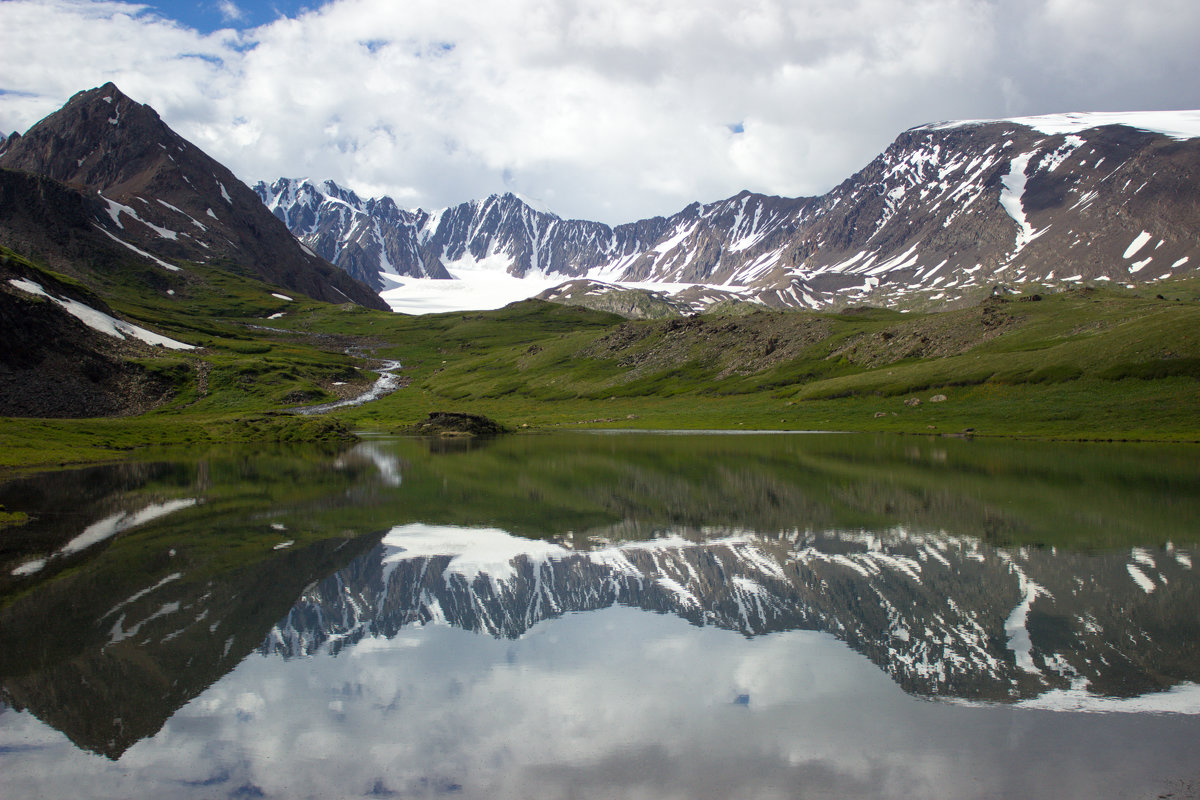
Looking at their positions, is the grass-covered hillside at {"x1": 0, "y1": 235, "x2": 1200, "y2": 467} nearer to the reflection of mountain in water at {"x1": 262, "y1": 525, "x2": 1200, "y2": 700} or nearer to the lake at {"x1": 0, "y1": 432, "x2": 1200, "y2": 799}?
the lake at {"x1": 0, "y1": 432, "x2": 1200, "y2": 799}

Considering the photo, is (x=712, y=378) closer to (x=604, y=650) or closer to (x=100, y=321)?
(x=100, y=321)

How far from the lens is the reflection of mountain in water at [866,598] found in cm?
1347

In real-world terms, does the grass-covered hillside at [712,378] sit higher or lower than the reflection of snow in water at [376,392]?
higher

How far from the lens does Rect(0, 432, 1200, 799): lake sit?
995 cm

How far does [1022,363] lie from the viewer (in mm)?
90000

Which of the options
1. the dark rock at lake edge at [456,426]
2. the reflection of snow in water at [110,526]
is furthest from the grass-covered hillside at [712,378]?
the reflection of snow in water at [110,526]

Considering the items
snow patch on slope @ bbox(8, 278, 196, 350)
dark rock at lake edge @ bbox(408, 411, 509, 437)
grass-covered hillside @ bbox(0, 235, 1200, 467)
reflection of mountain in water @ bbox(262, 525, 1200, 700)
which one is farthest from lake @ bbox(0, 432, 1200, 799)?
snow patch on slope @ bbox(8, 278, 196, 350)

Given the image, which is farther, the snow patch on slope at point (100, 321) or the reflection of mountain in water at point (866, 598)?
the snow patch on slope at point (100, 321)

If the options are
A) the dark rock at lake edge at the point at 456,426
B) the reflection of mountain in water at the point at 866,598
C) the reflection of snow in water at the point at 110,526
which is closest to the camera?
the reflection of mountain in water at the point at 866,598

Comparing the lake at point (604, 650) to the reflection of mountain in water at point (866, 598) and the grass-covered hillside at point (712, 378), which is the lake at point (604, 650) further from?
the grass-covered hillside at point (712, 378)

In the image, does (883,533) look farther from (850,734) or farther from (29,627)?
(29,627)

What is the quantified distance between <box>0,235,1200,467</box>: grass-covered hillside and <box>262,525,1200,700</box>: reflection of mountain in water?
41.1 metres

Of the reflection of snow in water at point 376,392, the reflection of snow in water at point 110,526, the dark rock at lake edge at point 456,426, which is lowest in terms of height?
the reflection of snow in water at point 376,392

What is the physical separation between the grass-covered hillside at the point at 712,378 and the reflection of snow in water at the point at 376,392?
9.72 feet
